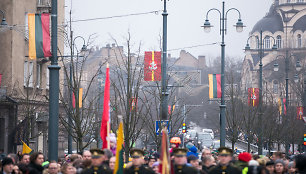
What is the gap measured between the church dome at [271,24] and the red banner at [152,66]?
102938 mm

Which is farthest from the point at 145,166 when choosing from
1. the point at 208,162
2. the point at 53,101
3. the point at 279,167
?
the point at 53,101

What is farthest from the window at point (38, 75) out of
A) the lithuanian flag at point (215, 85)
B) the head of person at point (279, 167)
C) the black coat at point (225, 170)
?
the black coat at point (225, 170)

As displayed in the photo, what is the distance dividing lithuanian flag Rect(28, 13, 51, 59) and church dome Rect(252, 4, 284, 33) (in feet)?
368

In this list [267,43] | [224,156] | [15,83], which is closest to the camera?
[224,156]

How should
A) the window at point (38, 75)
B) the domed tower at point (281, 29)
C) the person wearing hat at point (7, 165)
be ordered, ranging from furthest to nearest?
1. the domed tower at point (281, 29)
2. the window at point (38, 75)
3. the person wearing hat at point (7, 165)

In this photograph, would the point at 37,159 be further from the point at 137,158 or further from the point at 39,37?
the point at 39,37

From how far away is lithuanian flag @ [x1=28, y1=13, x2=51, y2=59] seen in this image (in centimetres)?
1689

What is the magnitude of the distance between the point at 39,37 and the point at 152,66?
933 centimetres

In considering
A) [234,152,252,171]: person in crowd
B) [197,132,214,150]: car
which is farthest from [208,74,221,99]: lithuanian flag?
[197,132,214,150]: car

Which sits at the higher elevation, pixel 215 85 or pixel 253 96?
pixel 215 85

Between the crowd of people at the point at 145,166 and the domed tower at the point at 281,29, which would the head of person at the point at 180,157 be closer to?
the crowd of people at the point at 145,166

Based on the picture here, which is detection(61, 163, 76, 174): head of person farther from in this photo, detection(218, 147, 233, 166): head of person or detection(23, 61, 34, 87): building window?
detection(23, 61, 34, 87): building window

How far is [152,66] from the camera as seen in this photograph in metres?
25.9

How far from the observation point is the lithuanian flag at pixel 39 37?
1689 centimetres
